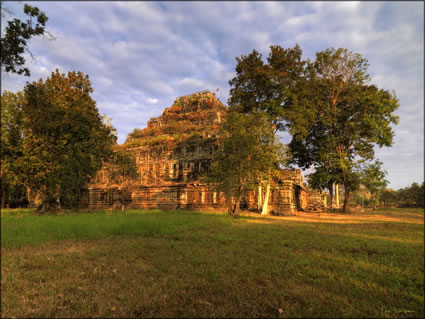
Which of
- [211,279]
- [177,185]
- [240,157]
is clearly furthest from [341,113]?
[211,279]

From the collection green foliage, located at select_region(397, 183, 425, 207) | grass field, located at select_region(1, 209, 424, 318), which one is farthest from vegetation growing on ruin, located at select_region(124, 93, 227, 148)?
green foliage, located at select_region(397, 183, 425, 207)

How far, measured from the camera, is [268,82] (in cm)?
2784

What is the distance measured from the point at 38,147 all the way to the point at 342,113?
111 ft

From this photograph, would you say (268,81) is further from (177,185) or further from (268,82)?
(177,185)

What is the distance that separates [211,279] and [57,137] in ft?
77.4

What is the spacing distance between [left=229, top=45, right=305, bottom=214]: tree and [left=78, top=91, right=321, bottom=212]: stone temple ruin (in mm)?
6646

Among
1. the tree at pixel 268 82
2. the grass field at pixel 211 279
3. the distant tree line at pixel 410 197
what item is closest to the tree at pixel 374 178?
the tree at pixel 268 82

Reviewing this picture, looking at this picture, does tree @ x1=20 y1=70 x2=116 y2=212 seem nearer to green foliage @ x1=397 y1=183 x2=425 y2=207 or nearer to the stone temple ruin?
the stone temple ruin

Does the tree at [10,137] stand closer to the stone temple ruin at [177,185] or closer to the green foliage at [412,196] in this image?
the stone temple ruin at [177,185]

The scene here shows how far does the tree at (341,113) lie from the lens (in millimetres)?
28281

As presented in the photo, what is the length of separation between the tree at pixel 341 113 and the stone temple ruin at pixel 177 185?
5.43 meters

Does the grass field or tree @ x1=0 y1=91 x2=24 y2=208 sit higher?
tree @ x1=0 y1=91 x2=24 y2=208

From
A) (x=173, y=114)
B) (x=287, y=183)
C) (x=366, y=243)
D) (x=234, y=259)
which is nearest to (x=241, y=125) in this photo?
(x=287, y=183)

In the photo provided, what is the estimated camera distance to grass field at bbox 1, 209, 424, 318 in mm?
3736
